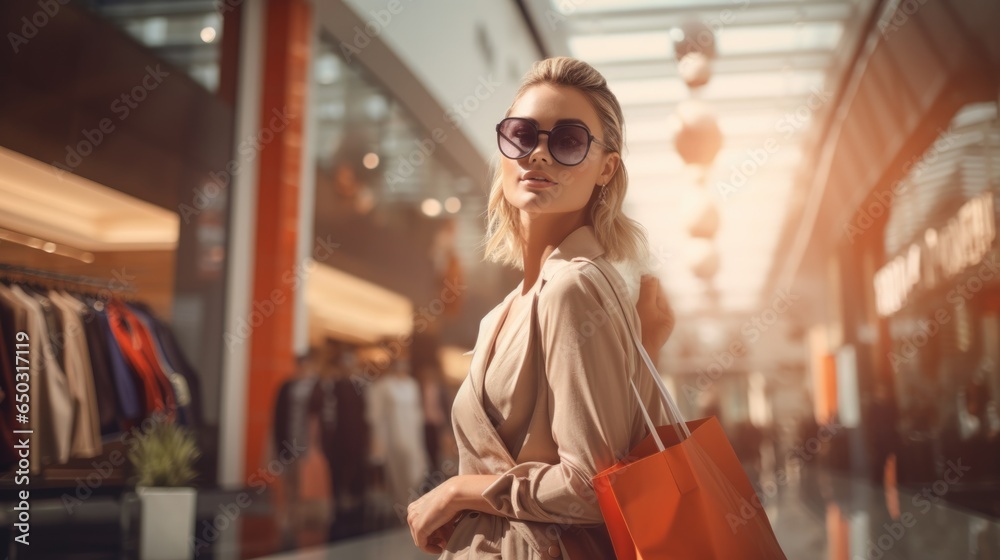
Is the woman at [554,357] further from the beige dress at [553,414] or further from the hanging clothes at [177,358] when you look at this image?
the hanging clothes at [177,358]

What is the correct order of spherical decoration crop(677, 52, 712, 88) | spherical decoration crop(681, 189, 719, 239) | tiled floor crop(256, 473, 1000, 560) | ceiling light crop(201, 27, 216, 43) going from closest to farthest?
tiled floor crop(256, 473, 1000, 560)
ceiling light crop(201, 27, 216, 43)
spherical decoration crop(677, 52, 712, 88)
spherical decoration crop(681, 189, 719, 239)

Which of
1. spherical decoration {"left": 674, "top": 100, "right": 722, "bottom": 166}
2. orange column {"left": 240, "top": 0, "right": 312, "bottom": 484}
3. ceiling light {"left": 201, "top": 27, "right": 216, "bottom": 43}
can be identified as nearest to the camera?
ceiling light {"left": 201, "top": 27, "right": 216, "bottom": 43}

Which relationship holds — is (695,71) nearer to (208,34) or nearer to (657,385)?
(208,34)

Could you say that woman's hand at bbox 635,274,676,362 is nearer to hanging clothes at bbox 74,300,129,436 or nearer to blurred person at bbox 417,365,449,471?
hanging clothes at bbox 74,300,129,436

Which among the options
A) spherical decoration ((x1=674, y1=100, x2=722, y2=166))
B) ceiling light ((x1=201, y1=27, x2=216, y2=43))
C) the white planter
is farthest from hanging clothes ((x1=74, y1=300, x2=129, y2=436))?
spherical decoration ((x1=674, y1=100, x2=722, y2=166))

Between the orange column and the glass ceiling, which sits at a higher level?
the glass ceiling

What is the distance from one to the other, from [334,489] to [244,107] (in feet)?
12.4

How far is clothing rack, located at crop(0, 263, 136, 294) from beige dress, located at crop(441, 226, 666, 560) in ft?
13.5

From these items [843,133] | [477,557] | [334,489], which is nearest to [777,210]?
[843,133]

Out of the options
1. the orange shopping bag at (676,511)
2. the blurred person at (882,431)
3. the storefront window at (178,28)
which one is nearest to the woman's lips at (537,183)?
the orange shopping bag at (676,511)

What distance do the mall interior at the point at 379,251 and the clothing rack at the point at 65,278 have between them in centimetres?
2

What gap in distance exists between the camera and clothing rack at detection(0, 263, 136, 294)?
4.38m

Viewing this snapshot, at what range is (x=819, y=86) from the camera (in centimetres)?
1137

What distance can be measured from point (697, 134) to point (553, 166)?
21.9 ft
